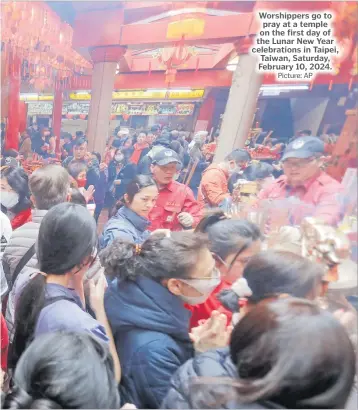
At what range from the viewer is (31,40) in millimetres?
1214

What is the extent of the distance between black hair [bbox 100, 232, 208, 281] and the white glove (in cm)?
6

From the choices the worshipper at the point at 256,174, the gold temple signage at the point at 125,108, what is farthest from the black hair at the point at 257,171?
the gold temple signage at the point at 125,108

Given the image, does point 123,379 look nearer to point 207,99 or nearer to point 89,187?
point 89,187

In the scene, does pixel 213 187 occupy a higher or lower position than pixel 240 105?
lower

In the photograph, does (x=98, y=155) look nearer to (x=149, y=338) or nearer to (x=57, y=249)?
(x=57, y=249)

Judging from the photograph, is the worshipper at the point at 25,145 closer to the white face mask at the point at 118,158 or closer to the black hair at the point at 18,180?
the black hair at the point at 18,180

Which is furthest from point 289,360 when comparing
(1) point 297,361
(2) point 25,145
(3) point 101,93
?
(2) point 25,145

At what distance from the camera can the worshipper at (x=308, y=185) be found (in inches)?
36.6

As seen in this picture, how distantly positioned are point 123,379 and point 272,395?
438mm

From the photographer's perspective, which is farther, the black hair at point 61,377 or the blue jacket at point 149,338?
the blue jacket at point 149,338

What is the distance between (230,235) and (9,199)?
0.75 m

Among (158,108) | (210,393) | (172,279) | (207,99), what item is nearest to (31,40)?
(158,108)

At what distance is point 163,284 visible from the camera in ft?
3.08

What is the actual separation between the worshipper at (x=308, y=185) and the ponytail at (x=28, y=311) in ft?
2.29
